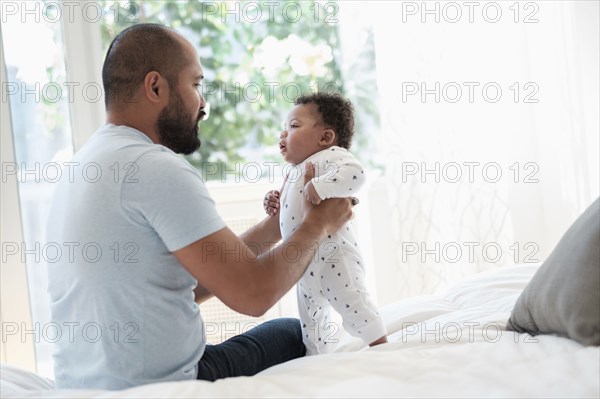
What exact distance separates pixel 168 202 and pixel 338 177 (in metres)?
0.57

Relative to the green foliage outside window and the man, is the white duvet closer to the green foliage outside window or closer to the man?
the man

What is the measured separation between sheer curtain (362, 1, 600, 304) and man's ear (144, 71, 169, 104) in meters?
1.79

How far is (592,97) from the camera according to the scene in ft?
9.57

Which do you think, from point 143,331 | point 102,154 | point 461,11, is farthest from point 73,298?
point 461,11

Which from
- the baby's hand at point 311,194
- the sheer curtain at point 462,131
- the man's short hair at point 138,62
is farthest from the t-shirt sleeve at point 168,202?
the sheer curtain at point 462,131

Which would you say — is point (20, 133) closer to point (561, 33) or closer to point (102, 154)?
point (102, 154)

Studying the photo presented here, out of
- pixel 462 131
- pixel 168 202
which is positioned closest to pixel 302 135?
pixel 168 202

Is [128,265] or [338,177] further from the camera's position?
[338,177]

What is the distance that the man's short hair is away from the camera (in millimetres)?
1739

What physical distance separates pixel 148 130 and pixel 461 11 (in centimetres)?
203

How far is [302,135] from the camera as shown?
7.02 ft

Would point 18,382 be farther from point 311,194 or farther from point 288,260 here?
point 311,194

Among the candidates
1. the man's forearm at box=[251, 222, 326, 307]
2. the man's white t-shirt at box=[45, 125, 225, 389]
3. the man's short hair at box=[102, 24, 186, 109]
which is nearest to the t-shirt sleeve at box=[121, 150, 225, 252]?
the man's white t-shirt at box=[45, 125, 225, 389]

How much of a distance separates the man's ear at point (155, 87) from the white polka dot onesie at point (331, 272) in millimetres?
427
